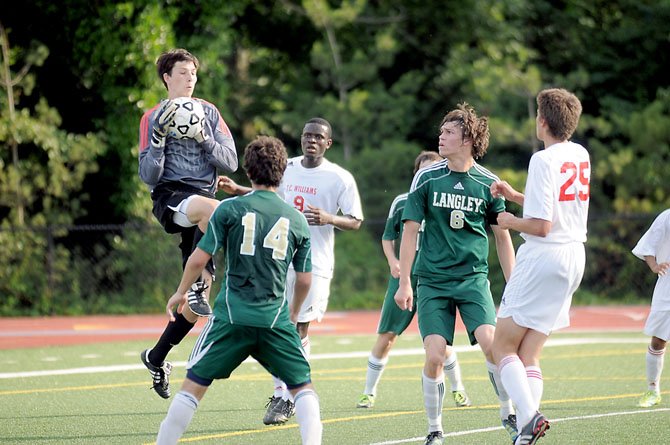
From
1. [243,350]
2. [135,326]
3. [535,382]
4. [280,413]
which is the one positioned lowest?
[135,326]

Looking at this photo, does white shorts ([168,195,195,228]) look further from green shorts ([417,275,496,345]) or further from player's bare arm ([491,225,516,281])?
player's bare arm ([491,225,516,281])

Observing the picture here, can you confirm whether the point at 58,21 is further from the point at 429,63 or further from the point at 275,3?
the point at 429,63

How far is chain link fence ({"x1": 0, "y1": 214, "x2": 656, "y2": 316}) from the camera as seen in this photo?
19.8 m

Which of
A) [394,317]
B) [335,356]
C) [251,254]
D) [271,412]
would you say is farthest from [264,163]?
[335,356]

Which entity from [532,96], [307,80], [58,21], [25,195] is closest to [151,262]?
[25,195]

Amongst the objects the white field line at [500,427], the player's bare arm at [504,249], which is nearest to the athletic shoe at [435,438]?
the white field line at [500,427]

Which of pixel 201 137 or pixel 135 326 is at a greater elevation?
pixel 201 137

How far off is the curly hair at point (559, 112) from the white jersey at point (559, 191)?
0.30 ft

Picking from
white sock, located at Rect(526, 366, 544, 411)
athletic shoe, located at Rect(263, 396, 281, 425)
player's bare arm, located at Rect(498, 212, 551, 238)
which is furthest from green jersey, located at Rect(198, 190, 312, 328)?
athletic shoe, located at Rect(263, 396, 281, 425)

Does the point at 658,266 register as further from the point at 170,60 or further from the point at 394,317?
the point at 170,60

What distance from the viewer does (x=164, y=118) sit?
7777mm

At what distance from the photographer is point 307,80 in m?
26.0

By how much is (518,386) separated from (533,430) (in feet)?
1.01

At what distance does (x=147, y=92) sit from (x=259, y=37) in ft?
21.7
